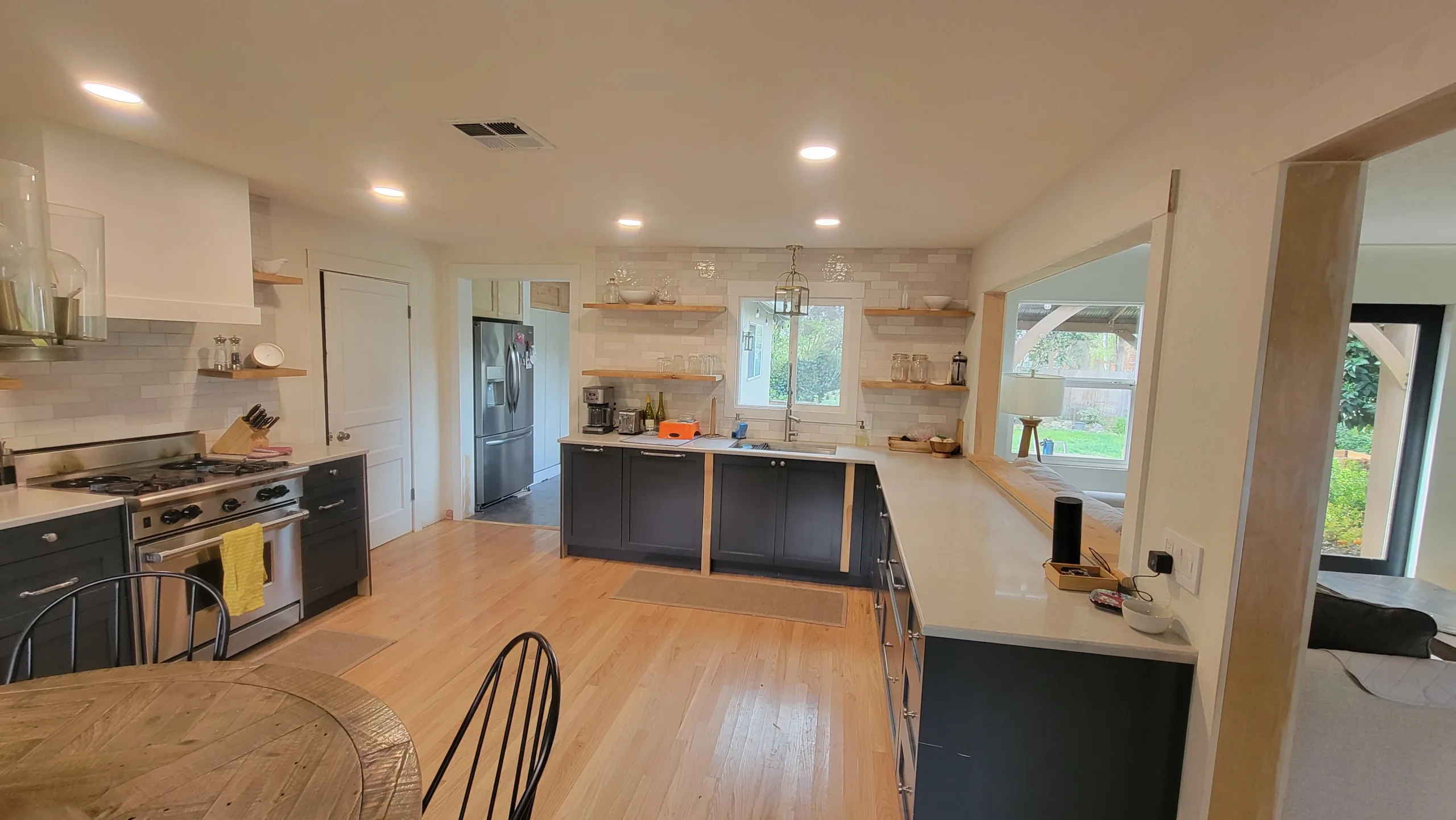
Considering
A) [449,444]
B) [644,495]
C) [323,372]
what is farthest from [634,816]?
[449,444]

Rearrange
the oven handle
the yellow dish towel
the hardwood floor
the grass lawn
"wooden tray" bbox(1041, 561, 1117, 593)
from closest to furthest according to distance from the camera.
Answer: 1. "wooden tray" bbox(1041, 561, 1117, 593)
2. the hardwood floor
3. the oven handle
4. the yellow dish towel
5. the grass lawn

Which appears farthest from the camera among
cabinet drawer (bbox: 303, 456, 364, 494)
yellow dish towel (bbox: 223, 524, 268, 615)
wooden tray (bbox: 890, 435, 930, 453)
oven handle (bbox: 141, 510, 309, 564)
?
wooden tray (bbox: 890, 435, 930, 453)

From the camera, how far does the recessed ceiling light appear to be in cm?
184

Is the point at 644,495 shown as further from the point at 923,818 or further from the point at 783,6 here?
the point at 783,6

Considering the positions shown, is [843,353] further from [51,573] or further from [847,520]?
[51,573]

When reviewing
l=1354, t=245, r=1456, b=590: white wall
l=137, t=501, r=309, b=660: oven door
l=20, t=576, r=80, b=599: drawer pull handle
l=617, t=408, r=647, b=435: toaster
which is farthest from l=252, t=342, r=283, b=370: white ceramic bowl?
l=1354, t=245, r=1456, b=590: white wall

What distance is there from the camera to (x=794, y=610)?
3361 mm

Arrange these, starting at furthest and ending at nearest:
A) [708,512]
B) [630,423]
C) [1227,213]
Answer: [630,423]
[708,512]
[1227,213]

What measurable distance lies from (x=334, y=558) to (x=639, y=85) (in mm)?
2996

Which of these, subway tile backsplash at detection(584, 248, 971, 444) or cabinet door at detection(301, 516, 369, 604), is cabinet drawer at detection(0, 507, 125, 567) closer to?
cabinet door at detection(301, 516, 369, 604)

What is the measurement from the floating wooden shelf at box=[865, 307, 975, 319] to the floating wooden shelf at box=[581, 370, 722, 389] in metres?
1.22

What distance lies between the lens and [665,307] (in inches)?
163

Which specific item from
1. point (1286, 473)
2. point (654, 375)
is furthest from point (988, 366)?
point (1286, 473)

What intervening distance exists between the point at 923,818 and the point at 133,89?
10.8 feet
